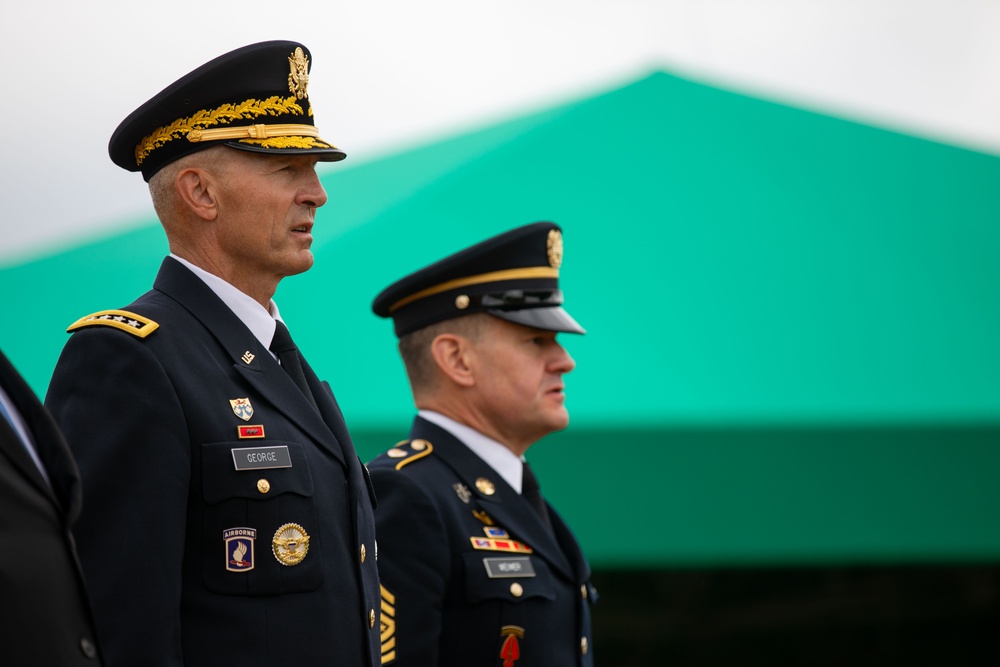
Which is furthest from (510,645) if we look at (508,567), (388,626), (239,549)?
(239,549)

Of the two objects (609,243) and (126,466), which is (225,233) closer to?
(126,466)

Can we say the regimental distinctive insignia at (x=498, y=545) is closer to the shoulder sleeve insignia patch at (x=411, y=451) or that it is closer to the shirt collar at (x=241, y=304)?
the shoulder sleeve insignia patch at (x=411, y=451)

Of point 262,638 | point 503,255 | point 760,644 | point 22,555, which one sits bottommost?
point 760,644

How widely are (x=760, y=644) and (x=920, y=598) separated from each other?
90cm

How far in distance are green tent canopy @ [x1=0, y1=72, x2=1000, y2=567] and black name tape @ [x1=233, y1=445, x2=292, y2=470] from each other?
1.95 metres

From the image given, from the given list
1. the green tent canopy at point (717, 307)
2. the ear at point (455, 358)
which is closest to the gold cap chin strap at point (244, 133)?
the ear at point (455, 358)

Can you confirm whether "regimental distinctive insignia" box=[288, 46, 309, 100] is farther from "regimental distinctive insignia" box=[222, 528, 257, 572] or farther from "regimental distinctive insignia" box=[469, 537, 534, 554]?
"regimental distinctive insignia" box=[469, 537, 534, 554]

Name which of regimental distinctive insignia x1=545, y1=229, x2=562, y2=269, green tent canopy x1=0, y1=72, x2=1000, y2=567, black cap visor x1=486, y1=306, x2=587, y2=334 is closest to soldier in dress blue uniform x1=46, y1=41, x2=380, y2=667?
black cap visor x1=486, y1=306, x2=587, y2=334

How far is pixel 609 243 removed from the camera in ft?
14.8

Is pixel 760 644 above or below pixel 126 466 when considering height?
below

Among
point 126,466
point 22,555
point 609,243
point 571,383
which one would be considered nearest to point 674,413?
point 571,383

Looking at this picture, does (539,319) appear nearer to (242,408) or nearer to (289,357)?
(289,357)

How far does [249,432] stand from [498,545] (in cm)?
99

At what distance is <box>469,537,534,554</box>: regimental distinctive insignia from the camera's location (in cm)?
280
